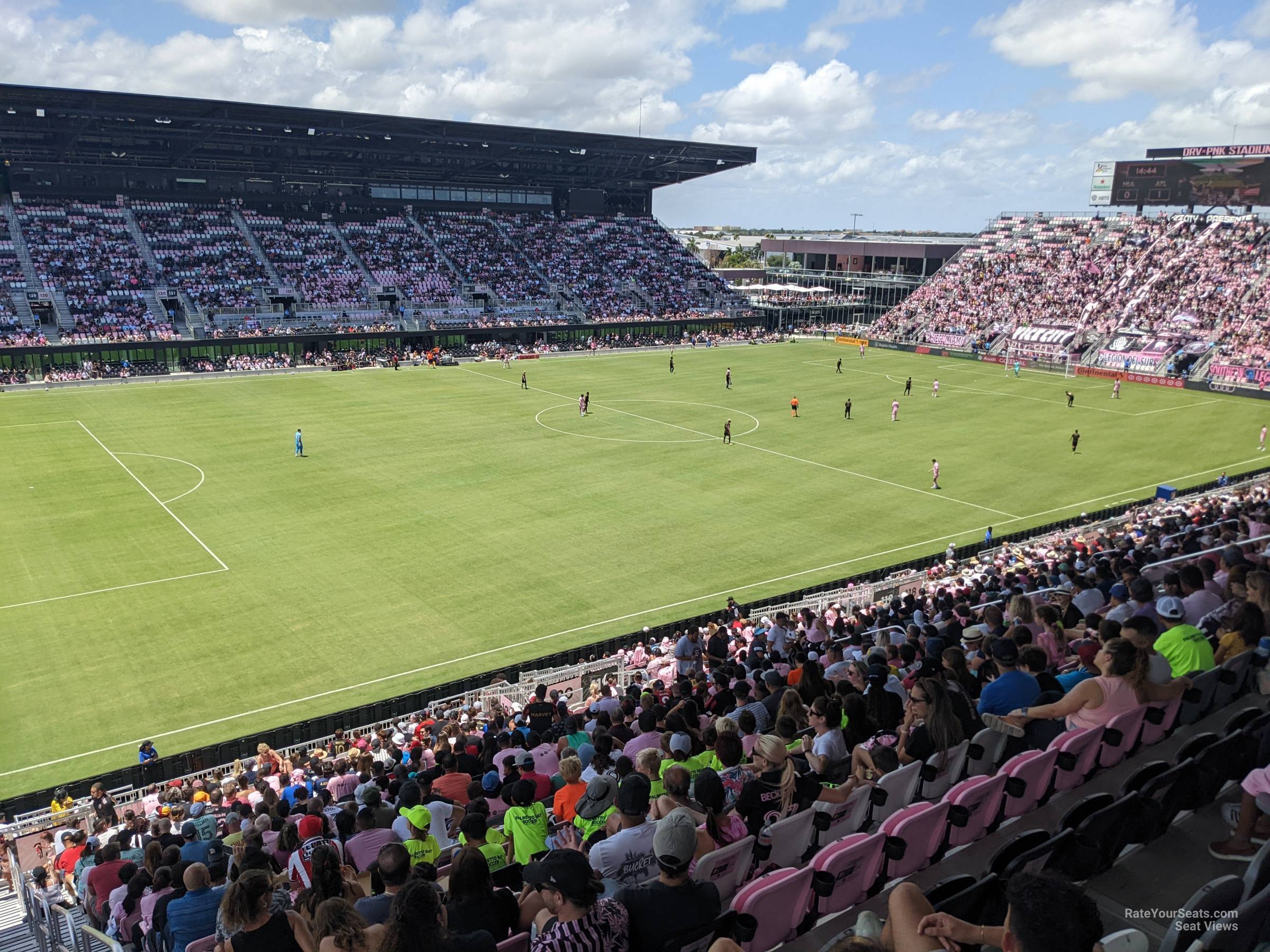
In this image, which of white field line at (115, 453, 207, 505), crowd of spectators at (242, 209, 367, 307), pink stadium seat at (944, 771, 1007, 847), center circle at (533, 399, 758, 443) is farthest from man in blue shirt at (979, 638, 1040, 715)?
crowd of spectators at (242, 209, 367, 307)

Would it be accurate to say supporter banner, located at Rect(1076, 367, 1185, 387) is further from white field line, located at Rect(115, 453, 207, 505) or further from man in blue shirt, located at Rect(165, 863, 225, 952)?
man in blue shirt, located at Rect(165, 863, 225, 952)

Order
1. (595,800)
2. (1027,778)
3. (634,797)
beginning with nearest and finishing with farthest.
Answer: (634,797)
(595,800)
(1027,778)

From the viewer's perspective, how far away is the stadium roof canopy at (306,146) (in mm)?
64125

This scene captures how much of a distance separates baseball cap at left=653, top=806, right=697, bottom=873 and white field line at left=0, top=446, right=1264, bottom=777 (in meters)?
17.0

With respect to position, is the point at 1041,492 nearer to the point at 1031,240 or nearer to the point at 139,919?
the point at 139,919

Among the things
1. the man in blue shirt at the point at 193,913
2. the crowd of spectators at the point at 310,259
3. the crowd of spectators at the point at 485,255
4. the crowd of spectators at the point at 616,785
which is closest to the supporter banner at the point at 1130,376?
the crowd of spectators at the point at 485,255

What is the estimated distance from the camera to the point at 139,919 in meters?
8.47

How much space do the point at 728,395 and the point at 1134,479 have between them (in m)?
26.2

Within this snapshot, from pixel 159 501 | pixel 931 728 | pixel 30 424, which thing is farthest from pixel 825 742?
pixel 30 424

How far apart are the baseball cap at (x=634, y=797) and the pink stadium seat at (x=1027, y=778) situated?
3341 mm

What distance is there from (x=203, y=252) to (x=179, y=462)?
42.7 metres

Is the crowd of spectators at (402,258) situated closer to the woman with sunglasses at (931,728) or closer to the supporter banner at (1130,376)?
the supporter banner at (1130,376)

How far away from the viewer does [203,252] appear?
74250 mm

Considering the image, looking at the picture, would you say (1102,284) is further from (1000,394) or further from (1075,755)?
(1075,755)
